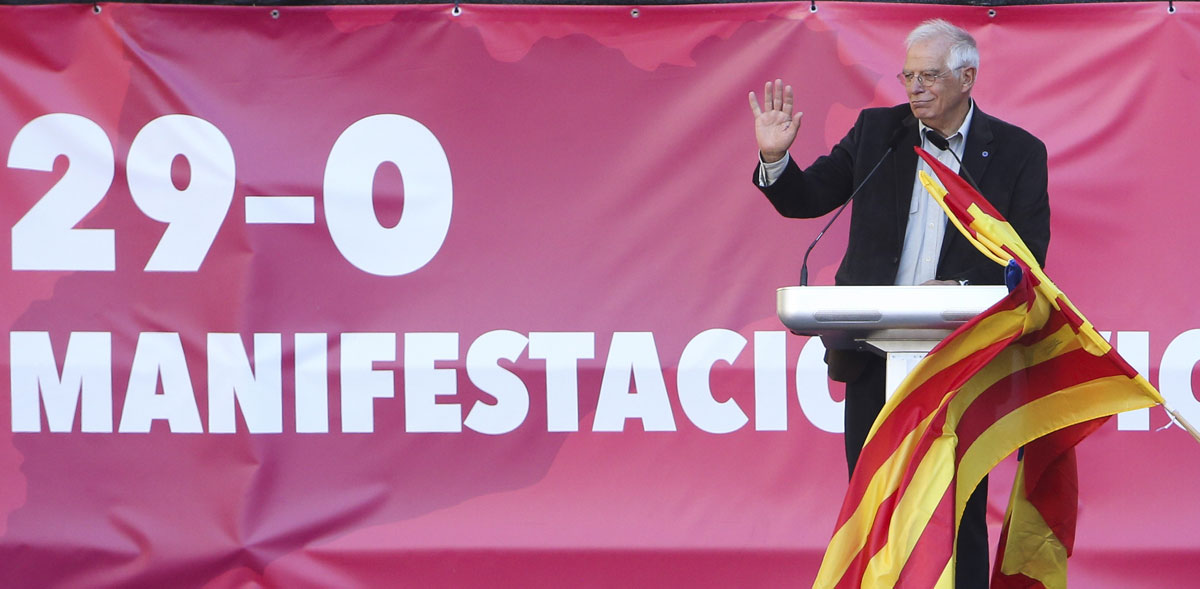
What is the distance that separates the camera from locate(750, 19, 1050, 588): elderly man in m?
2.18

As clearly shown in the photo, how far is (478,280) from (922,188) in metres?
1.48

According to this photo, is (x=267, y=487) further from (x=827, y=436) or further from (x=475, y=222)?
(x=827, y=436)

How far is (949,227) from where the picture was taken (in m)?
2.25

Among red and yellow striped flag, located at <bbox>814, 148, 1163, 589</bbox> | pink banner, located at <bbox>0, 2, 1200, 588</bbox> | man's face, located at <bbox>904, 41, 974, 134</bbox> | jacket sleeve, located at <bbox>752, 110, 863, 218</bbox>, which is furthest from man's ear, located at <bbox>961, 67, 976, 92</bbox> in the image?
pink banner, located at <bbox>0, 2, 1200, 588</bbox>

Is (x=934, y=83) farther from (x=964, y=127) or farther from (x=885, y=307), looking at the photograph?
(x=885, y=307)

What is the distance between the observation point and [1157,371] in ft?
11.0

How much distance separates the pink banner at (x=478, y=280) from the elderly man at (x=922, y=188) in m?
1.05

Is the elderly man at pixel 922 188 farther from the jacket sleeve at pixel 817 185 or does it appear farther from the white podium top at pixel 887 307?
the white podium top at pixel 887 307

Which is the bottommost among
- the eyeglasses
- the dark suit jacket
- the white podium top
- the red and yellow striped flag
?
the red and yellow striped flag

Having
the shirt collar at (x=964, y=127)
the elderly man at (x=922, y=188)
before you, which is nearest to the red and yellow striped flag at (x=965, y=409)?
the elderly man at (x=922, y=188)

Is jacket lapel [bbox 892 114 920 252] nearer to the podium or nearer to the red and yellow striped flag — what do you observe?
the red and yellow striped flag

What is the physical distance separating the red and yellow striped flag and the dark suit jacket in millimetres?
380

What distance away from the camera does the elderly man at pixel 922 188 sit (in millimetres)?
2184

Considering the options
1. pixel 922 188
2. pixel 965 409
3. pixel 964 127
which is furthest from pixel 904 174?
→ pixel 965 409
